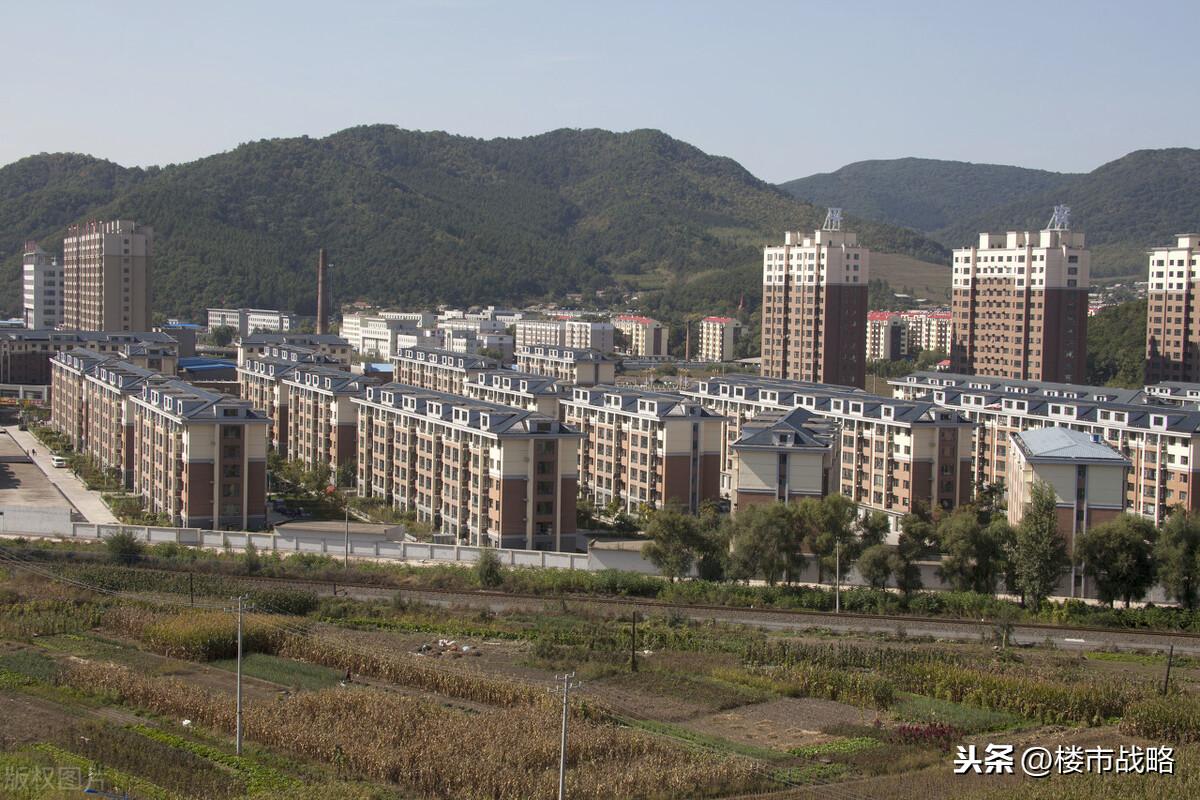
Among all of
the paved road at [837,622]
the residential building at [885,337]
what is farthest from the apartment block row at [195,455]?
the residential building at [885,337]

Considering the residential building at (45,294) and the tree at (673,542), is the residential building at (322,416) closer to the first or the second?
the tree at (673,542)

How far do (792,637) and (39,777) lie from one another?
7.62 metres

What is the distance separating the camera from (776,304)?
113 feet

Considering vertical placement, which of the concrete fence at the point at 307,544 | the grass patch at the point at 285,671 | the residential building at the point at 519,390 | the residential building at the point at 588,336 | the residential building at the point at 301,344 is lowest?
the grass patch at the point at 285,671

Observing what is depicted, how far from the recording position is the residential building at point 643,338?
51312 millimetres

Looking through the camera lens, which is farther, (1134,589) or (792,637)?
(1134,589)

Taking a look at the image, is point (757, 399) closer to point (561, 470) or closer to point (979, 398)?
point (979, 398)

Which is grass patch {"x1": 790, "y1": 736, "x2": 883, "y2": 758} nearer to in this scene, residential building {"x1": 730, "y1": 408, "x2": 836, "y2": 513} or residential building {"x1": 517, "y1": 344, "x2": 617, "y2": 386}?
residential building {"x1": 730, "y1": 408, "x2": 836, "y2": 513}

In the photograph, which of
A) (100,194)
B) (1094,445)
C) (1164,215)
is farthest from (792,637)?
(1164,215)

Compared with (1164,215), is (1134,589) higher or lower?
lower

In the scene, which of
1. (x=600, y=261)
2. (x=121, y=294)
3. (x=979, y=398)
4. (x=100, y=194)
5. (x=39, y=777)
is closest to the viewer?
(x=39, y=777)

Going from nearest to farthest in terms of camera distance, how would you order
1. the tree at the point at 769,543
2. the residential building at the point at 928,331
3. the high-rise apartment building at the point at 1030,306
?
the tree at the point at 769,543, the high-rise apartment building at the point at 1030,306, the residential building at the point at 928,331

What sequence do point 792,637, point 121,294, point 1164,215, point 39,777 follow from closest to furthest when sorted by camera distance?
1. point 39,777
2. point 792,637
3. point 121,294
4. point 1164,215

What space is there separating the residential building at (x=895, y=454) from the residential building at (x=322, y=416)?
6.56 meters
